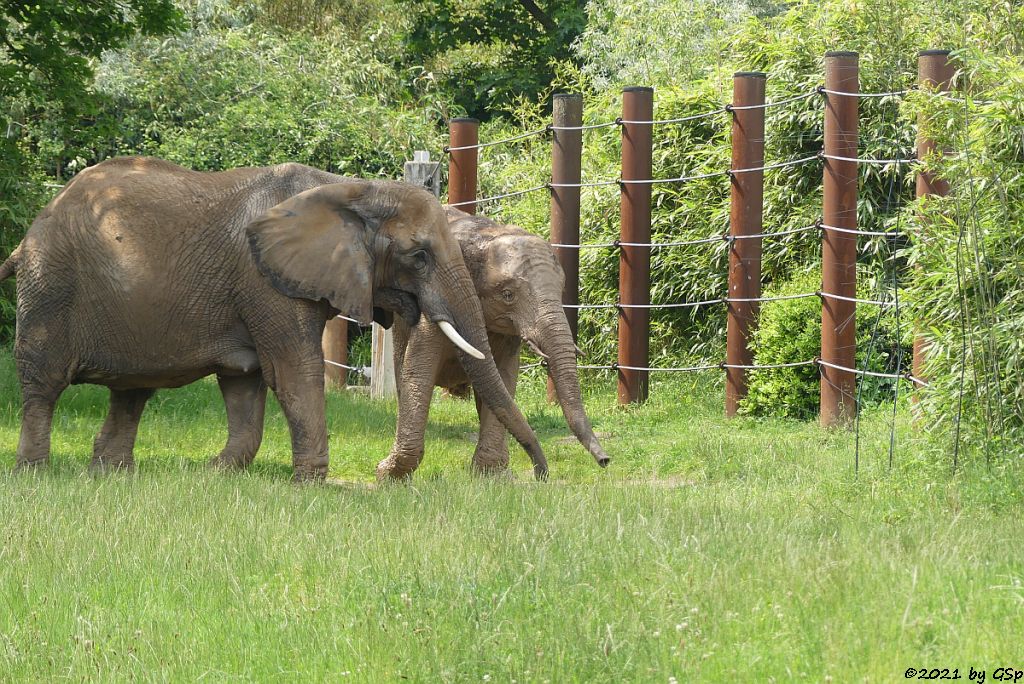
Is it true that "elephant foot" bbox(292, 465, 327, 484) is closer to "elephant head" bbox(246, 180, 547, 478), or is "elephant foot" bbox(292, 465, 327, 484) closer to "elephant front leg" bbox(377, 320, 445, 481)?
"elephant front leg" bbox(377, 320, 445, 481)

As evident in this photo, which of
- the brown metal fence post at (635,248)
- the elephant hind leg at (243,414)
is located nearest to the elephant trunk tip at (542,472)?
the elephant hind leg at (243,414)

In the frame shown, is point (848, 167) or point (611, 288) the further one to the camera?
point (611, 288)

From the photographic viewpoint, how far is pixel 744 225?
12430 mm

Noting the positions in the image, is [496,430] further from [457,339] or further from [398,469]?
[457,339]

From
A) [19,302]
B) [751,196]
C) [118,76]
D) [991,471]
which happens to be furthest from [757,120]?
[118,76]

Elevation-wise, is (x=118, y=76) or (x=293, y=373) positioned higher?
(x=118, y=76)

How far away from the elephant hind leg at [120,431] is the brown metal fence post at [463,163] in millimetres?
4437

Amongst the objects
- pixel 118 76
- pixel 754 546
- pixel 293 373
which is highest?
pixel 118 76

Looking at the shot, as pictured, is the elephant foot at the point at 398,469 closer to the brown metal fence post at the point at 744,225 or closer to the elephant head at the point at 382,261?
the elephant head at the point at 382,261

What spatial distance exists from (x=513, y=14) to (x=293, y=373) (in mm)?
19335

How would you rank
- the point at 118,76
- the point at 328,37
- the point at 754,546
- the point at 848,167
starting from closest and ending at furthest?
1. the point at 754,546
2. the point at 848,167
3. the point at 118,76
4. the point at 328,37

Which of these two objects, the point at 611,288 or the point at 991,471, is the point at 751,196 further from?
the point at 991,471

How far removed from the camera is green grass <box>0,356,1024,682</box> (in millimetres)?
5172

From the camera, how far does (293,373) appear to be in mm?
8953
